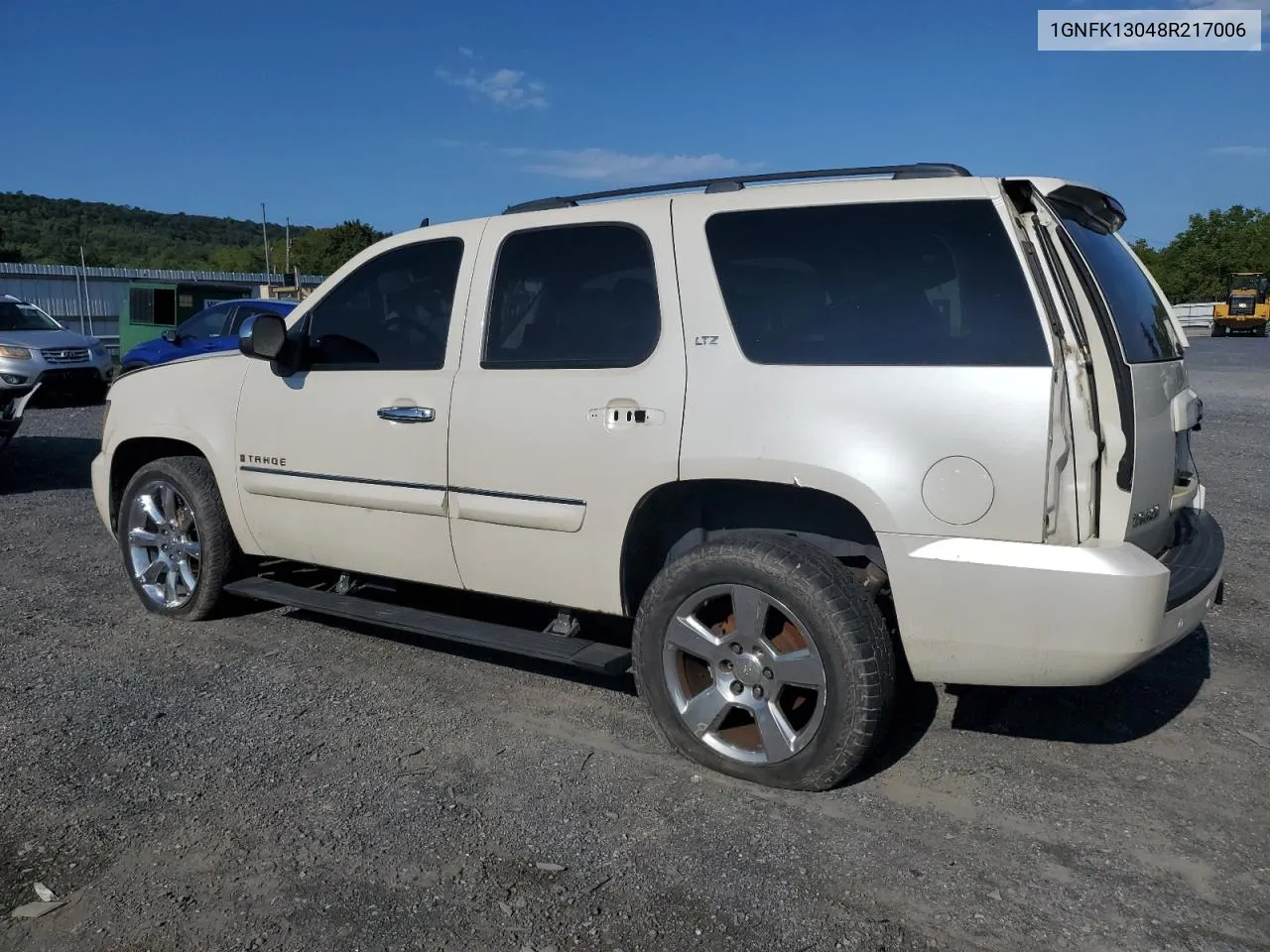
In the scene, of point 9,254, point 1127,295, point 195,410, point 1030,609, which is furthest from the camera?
point 9,254

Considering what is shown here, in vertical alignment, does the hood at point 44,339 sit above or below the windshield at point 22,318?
below

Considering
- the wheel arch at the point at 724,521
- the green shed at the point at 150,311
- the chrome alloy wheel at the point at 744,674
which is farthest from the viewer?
the green shed at the point at 150,311

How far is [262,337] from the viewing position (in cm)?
445

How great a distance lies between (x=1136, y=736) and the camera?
12.8ft

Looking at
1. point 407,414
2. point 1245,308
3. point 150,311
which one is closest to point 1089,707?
point 407,414

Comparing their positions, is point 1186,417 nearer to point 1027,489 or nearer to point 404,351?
point 1027,489

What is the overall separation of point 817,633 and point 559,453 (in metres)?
1.14

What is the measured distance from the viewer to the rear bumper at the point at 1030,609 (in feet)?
9.67

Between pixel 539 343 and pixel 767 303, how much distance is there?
3.07ft

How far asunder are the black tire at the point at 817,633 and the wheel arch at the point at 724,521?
0.57 feet

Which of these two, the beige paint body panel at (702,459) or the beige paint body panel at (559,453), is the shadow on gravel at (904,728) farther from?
the beige paint body panel at (559,453)

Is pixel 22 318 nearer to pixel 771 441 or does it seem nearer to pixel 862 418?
pixel 771 441

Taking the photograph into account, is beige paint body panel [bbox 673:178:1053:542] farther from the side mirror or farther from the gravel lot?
the side mirror

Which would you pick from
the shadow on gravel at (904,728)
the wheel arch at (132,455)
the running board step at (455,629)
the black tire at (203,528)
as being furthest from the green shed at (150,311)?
the shadow on gravel at (904,728)
